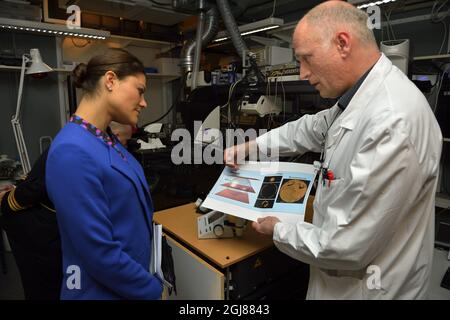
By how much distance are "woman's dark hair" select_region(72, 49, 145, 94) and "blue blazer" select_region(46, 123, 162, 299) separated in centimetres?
14

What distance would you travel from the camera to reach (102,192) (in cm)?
80

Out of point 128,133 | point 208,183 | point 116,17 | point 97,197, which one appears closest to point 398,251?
point 97,197

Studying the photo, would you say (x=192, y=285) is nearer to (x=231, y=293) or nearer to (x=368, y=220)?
(x=231, y=293)

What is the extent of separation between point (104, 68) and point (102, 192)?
0.36m

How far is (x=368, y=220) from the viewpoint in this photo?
778 millimetres

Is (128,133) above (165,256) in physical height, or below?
above

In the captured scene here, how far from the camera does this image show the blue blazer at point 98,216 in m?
0.76

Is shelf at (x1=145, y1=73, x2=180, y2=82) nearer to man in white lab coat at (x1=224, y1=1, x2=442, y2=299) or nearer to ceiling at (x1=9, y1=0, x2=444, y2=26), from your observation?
ceiling at (x1=9, y1=0, x2=444, y2=26)

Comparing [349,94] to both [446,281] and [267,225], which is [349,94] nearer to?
[267,225]

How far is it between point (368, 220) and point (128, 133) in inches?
47.8

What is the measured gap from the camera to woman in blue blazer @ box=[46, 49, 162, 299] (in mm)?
767

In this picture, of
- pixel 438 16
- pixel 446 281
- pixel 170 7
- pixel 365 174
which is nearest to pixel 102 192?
pixel 365 174

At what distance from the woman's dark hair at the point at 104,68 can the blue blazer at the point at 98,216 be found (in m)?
0.14

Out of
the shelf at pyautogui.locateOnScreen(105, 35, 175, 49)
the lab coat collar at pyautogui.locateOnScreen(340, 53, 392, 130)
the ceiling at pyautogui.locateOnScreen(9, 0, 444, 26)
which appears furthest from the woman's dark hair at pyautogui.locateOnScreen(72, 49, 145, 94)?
the shelf at pyautogui.locateOnScreen(105, 35, 175, 49)
